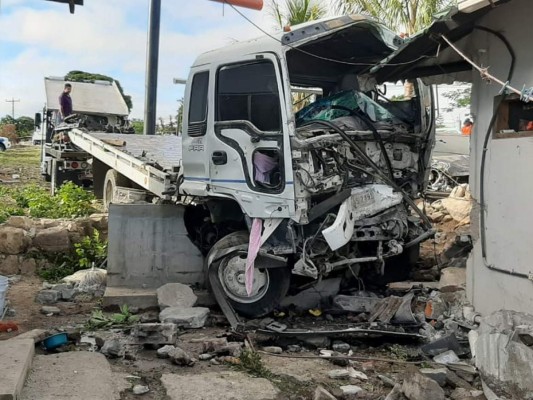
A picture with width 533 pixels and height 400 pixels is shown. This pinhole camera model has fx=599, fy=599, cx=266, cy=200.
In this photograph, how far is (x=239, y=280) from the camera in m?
6.58

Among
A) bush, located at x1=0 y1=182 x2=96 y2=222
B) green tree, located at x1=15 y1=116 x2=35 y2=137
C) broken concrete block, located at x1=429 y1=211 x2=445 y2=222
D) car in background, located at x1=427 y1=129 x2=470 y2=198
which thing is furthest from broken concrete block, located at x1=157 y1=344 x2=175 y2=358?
green tree, located at x1=15 y1=116 x2=35 y2=137

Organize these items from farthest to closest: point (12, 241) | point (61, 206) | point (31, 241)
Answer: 1. point (61, 206)
2. point (31, 241)
3. point (12, 241)

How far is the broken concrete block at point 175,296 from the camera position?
22.4 feet

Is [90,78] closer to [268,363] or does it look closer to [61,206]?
[61,206]

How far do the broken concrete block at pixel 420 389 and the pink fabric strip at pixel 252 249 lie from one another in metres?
2.40

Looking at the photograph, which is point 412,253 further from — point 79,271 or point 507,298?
point 79,271

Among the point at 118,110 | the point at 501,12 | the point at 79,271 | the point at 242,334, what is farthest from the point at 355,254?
the point at 118,110

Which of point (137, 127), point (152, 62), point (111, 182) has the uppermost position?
point (152, 62)

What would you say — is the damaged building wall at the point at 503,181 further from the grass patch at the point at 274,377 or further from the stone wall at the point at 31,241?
the stone wall at the point at 31,241

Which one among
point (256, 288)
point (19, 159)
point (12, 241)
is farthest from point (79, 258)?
point (19, 159)

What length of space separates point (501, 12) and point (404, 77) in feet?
5.14

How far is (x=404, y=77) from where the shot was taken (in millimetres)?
7160

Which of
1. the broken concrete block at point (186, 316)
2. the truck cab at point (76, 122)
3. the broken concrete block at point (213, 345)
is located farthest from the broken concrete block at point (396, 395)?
the truck cab at point (76, 122)

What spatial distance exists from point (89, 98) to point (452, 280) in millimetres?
12762
